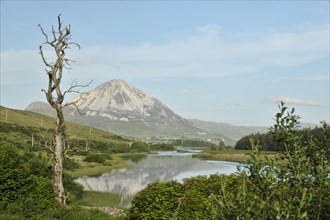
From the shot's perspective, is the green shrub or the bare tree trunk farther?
the bare tree trunk

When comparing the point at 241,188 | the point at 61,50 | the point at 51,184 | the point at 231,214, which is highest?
the point at 61,50

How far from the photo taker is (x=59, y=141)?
2480 centimetres

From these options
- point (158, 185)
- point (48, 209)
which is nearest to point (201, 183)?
point (158, 185)

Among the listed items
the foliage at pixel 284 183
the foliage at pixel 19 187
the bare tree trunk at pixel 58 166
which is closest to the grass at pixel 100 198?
the bare tree trunk at pixel 58 166

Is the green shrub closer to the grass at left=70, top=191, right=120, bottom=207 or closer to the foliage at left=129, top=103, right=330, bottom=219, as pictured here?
the grass at left=70, top=191, right=120, bottom=207

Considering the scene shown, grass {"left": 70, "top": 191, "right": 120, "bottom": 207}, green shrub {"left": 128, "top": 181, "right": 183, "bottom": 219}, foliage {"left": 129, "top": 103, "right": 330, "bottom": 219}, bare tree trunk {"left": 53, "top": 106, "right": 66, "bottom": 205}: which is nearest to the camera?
foliage {"left": 129, "top": 103, "right": 330, "bottom": 219}

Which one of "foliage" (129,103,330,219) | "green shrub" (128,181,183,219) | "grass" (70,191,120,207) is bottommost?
"grass" (70,191,120,207)

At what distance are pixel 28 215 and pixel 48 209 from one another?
2330 mm

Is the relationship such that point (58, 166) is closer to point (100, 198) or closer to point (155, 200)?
point (155, 200)

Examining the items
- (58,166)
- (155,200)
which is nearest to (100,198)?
(58,166)

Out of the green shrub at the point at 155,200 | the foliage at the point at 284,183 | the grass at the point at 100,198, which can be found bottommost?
the grass at the point at 100,198

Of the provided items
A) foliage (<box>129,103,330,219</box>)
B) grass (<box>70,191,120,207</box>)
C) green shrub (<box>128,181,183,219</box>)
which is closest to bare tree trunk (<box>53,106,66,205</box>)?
green shrub (<box>128,181,183,219</box>)

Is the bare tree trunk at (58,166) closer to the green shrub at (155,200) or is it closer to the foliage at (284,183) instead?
the green shrub at (155,200)

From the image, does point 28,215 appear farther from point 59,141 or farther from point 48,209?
point 59,141
